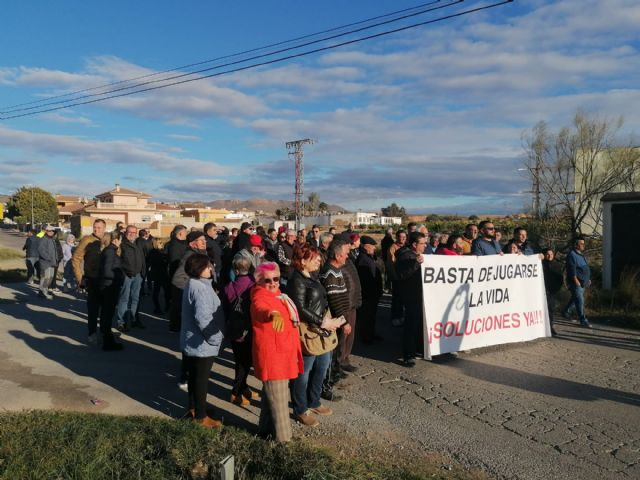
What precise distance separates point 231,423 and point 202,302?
1253 millimetres

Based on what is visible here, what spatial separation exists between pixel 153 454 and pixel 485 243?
646 cm

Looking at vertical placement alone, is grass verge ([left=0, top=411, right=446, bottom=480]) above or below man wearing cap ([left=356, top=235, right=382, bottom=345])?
below

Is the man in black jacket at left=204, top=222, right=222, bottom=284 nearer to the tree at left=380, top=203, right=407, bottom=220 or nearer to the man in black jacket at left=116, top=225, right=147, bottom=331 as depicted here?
the man in black jacket at left=116, top=225, right=147, bottom=331

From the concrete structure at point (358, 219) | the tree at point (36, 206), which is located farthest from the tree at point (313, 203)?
the tree at point (36, 206)

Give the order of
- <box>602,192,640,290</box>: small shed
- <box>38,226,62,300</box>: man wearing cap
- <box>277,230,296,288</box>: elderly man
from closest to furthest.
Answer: <box>277,230,296,288</box>: elderly man
<box>602,192,640,290</box>: small shed
<box>38,226,62,300</box>: man wearing cap

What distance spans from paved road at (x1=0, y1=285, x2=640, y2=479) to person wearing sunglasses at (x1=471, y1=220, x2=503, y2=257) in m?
1.64

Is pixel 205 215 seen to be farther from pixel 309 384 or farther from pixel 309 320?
pixel 309 320

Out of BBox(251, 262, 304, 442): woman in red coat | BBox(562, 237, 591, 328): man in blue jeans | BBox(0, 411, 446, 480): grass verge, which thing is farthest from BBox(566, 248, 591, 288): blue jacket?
BBox(251, 262, 304, 442): woman in red coat

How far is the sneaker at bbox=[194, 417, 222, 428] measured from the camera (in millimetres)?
4693

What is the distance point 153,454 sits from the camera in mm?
4066

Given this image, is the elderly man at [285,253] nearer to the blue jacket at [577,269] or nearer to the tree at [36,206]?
the blue jacket at [577,269]

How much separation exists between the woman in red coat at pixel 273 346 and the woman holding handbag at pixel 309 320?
43 centimetres

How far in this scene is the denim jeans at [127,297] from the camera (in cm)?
918

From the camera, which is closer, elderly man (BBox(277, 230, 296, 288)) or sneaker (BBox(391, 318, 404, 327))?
elderly man (BBox(277, 230, 296, 288))
